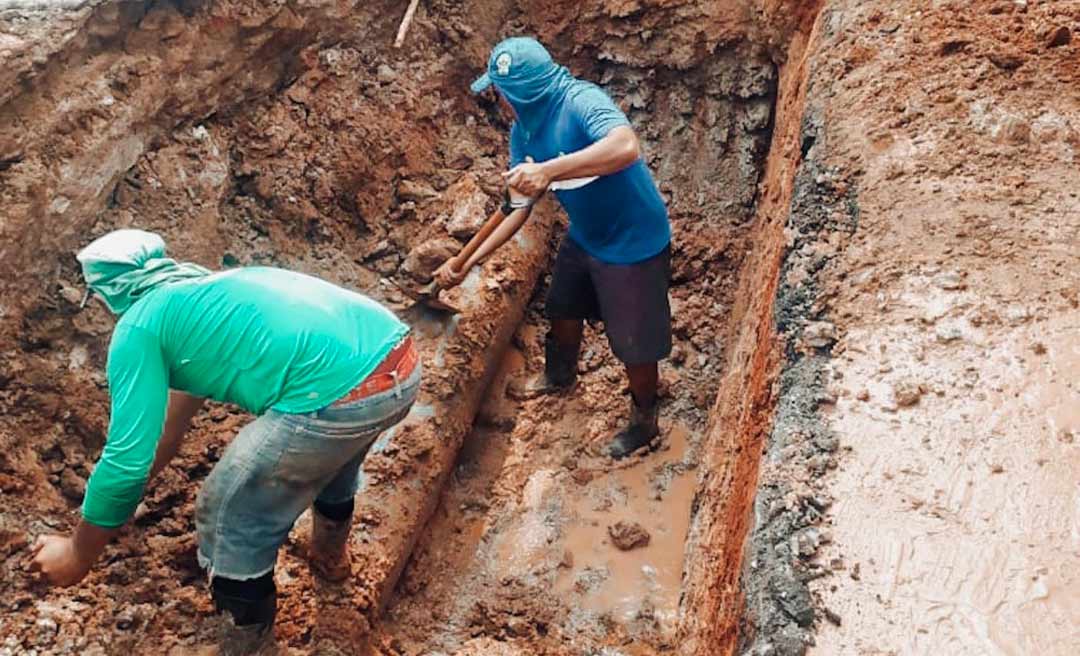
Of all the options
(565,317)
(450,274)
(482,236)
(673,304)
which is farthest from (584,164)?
(673,304)

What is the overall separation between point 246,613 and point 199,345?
801 mm

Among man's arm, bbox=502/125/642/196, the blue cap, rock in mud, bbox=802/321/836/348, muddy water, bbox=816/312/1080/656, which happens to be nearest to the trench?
rock in mud, bbox=802/321/836/348

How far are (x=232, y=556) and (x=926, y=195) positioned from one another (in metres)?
2.10

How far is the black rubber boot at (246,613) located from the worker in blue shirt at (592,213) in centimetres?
130

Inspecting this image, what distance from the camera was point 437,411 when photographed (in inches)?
137

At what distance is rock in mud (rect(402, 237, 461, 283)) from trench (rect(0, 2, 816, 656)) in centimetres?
1

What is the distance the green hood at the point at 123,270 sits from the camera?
2.24 metres

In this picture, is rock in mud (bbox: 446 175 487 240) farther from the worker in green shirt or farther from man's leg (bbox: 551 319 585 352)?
the worker in green shirt

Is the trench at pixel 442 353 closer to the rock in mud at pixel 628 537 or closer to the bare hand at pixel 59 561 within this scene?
the rock in mud at pixel 628 537

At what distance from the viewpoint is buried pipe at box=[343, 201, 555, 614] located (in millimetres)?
3115

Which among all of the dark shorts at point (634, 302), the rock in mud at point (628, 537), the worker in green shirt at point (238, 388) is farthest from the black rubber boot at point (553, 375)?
the worker in green shirt at point (238, 388)

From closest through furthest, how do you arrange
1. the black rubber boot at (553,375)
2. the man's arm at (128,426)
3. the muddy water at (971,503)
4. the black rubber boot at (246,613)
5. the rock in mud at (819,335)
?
the muddy water at (971,503)
the man's arm at (128,426)
the rock in mud at (819,335)
the black rubber boot at (246,613)
the black rubber boot at (553,375)

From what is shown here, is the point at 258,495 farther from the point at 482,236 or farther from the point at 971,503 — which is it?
the point at 971,503

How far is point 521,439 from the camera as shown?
3.78 metres
